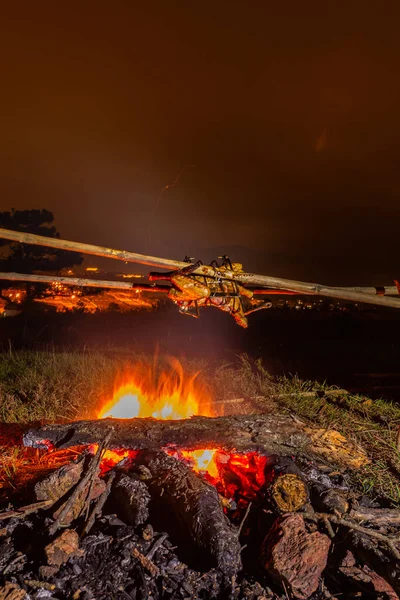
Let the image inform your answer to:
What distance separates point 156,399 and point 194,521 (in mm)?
3759

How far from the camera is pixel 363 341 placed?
20.2 m

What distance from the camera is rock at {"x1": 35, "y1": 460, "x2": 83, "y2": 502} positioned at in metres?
3.59

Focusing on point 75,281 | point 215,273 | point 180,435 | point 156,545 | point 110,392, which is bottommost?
point 110,392

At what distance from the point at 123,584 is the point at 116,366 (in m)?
6.66

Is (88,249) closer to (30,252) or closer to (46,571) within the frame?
(46,571)

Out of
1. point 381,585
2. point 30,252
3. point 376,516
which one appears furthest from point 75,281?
point 30,252

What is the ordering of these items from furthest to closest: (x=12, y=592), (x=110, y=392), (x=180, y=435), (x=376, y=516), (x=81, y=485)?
(x=110, y=392) → (x=180, y=435) → (x=376, y=516) → (x=81, y=485) → (x=12, y=592)

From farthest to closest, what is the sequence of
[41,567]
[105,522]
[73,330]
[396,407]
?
1. [73,330]
2. [396,407]
3. [105,522]
4. [41,567]

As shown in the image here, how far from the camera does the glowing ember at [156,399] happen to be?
262 inches

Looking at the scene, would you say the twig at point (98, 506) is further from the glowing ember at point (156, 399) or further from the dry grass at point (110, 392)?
the glowing ember at point (156, 399)

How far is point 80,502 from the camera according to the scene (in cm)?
361

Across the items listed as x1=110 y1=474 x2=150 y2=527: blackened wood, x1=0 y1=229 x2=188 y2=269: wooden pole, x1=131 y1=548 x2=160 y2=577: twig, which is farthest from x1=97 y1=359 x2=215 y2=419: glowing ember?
x1=0 y1=229 x2=188 y2=269: wooden pole

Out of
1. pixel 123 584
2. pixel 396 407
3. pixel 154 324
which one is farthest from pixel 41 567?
pixel 154 324

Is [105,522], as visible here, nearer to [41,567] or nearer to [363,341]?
[41,567]
